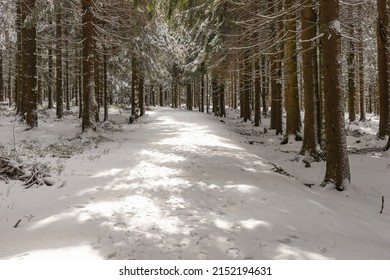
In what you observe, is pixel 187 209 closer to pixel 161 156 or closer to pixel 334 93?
pixel 334 93

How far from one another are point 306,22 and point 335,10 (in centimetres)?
368

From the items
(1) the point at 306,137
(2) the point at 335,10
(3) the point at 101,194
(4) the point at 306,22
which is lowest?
(3) the point at 101,194

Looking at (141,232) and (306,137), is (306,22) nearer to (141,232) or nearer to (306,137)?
(306,137)

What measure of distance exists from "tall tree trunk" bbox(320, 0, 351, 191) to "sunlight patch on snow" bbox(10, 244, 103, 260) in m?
5.86

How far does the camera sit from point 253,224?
16.8ft

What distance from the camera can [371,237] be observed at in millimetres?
5047

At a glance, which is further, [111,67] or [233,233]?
[111,67]

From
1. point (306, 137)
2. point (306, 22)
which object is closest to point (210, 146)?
point (306, 137)

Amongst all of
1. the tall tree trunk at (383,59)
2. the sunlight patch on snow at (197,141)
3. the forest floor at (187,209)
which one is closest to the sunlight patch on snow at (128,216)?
the forest floor at (187,209)

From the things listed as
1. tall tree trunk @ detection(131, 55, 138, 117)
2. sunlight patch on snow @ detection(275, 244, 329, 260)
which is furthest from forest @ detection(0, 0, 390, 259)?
tall tree trunk @ detection(131, 55, 138, 117)

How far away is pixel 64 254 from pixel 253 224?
9.11ft

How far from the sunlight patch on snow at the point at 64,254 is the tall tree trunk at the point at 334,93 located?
5.86 metres

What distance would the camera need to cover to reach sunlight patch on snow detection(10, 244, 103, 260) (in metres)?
3.78

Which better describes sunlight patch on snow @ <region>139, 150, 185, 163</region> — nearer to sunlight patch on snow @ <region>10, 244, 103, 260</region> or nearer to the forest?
the forest
